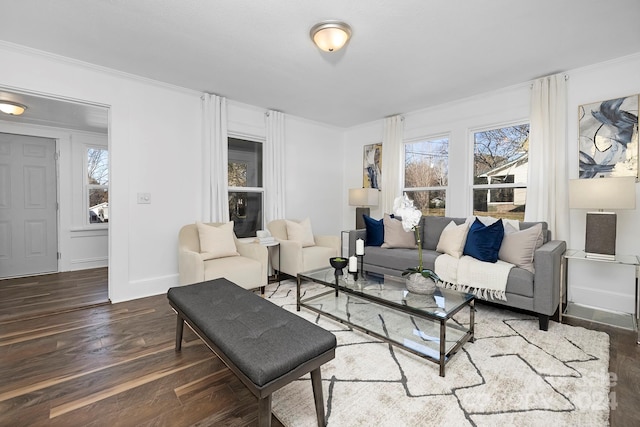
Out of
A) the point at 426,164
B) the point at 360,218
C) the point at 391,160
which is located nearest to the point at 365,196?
the point at 360,218

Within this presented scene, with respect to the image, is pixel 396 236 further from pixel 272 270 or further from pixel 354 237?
pixel 272 270

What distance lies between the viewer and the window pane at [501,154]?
3.64 m

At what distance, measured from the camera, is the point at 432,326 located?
98.7 inches

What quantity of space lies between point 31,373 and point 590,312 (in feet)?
15.6

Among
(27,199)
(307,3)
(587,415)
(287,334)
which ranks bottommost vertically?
(587,415)

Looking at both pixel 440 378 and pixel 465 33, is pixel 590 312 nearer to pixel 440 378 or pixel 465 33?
pixel 440 378

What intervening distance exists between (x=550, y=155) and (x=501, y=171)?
23.9 inches

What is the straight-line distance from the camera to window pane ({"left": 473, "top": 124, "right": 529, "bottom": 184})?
12.0ft

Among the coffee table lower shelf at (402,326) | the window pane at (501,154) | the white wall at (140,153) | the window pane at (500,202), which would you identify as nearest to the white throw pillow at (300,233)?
the coffee table lower shelf at (402,326)

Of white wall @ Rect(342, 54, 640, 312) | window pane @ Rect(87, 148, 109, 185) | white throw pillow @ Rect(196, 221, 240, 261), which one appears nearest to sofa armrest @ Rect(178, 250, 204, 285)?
white throw pillow @ Rect(196, 221, 240, 261)

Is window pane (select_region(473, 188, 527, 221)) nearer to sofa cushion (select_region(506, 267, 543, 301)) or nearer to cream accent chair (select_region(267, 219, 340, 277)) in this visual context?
sofa cushion (select_region(506, 267, 543, 301))

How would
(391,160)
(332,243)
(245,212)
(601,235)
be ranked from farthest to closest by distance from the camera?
(391,160) → (245,212) → (332,243) → (601,235)

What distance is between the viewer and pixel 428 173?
4.57 meters

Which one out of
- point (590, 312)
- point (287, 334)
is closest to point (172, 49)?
point (287, 334)
